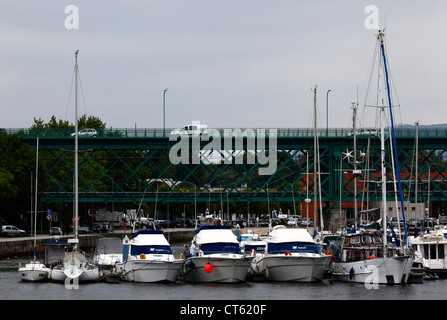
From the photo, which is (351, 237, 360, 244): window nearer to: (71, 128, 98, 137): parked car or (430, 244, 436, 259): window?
(430, 244, 436, 259): window

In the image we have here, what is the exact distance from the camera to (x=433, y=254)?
67.6 metres

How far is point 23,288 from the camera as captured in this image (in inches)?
2304

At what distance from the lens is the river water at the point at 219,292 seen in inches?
2087

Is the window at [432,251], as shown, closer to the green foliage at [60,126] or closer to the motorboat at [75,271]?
the motorboat at [75,271]

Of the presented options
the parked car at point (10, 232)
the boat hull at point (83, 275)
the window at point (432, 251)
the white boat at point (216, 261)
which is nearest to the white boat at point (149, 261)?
the white boat at point (216, 261)

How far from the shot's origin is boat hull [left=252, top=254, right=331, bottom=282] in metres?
59.8

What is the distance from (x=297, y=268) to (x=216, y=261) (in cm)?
488

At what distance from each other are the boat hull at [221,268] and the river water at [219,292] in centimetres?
51

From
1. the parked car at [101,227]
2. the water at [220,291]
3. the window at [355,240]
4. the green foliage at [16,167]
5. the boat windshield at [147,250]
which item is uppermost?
the green foliage at [16,167]

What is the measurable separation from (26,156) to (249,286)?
2186 inches
